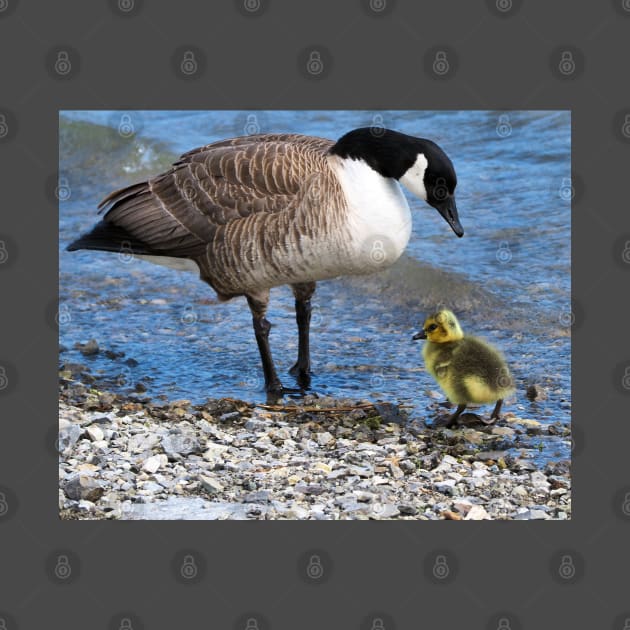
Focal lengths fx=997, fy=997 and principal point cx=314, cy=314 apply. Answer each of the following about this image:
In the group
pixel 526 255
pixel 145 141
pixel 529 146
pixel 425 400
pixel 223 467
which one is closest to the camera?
pixel 223 467

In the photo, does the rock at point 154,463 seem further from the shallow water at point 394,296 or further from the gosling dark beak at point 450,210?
the gosling dark beak at point 450,210

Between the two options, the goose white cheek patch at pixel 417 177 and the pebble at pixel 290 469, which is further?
the goose white cheek patch at pixel 417 177

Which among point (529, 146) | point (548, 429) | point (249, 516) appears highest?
point (529, 146)

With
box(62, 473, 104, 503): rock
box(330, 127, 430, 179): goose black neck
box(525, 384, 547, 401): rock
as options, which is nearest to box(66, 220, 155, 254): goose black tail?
box(330, 127, 430, 179): goose black neck

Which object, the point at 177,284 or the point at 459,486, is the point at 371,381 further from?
the point at 177,284

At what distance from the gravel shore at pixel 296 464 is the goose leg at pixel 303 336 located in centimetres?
73

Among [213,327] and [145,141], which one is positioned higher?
[145,141]

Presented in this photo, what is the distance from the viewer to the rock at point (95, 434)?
7.41 meters

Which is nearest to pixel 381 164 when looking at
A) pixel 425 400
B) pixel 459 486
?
pixel 425 400

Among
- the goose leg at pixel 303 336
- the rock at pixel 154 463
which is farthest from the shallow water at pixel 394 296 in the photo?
the rock at pixel 154 463

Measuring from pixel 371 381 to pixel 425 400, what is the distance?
64 centimetres

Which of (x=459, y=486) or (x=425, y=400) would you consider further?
(x=425, y=400)

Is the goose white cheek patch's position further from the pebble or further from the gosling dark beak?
the pebble

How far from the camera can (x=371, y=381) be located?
8.89 metres
